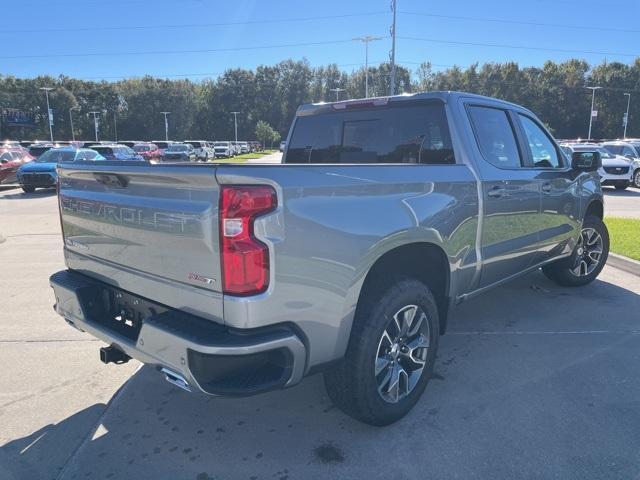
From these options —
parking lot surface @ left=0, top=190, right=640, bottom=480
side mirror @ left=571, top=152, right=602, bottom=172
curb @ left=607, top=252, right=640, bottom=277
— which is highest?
side mirror @ left=571, top=152, right=602, bottom=172

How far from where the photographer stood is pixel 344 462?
2758mm

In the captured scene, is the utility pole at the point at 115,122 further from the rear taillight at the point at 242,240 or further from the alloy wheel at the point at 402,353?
the rear taillight at the point at 242,240

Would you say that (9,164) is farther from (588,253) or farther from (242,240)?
(242,240)

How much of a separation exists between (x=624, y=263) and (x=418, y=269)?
196 inches

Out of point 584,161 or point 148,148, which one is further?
point 148,148

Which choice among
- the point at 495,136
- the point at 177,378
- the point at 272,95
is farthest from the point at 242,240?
the point at 272,95

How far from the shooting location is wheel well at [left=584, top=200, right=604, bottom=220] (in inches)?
228

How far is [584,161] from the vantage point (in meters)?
5.04

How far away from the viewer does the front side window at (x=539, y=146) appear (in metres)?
4.56

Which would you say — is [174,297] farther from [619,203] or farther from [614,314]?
[619,203]

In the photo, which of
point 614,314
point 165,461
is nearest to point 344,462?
point 165,461

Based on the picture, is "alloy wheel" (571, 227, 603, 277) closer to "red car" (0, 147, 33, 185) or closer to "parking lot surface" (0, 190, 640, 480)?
"parking lot surface" (0, 190, 640, 480)

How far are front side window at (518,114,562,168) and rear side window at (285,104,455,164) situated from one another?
1222 mm

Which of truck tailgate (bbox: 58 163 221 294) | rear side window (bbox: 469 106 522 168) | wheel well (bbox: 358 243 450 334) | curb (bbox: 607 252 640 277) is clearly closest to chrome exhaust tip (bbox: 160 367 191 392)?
truck tailgate (bbox: 58 163 221 294)
